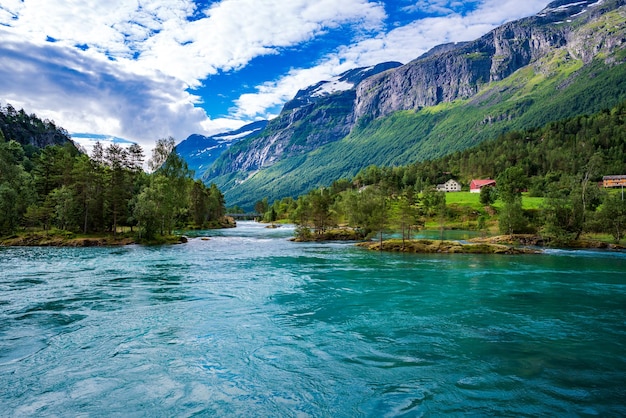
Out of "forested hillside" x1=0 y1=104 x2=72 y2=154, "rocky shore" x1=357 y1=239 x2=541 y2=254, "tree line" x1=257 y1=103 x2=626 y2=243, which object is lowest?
"rocky shore" x1=357 y1=239 x2=541 y2=254

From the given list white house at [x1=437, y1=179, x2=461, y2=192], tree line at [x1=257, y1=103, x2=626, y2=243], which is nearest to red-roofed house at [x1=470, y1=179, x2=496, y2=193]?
white house at [x1=437, y1=179, x2=461, y2=192]

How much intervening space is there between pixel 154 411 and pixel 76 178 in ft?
258

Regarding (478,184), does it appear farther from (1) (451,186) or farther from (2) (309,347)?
(2) (309,347)

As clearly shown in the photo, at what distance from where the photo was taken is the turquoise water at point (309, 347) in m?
12.1

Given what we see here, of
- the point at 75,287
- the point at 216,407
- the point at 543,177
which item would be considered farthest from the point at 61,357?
the point at 543,177

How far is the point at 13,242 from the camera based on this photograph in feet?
220

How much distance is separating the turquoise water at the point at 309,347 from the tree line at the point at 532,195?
43904 millimetres

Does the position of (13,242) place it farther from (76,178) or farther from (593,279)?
(593,279)

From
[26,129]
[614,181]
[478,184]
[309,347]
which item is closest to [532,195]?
[614,181]

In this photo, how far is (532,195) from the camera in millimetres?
142375

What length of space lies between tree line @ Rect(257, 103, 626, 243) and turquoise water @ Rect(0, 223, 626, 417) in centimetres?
4390

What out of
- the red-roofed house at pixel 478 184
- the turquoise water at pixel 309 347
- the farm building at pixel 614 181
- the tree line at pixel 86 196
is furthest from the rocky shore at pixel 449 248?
the red-roofed house at pixel 478 184

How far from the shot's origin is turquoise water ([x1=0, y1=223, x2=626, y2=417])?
1205cm

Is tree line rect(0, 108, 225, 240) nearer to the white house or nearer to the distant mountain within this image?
the distant mountain
